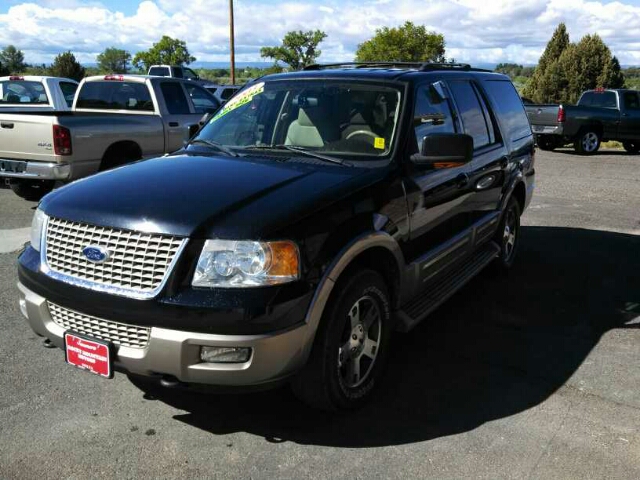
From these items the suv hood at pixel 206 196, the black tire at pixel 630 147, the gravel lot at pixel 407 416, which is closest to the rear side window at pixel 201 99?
the gravel lot at pixel 407 416

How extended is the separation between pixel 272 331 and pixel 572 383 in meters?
2.15

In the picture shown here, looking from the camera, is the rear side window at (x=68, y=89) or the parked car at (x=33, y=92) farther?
the rear side window at (x=68, y=89)

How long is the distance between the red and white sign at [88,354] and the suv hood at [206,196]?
22.6 inches

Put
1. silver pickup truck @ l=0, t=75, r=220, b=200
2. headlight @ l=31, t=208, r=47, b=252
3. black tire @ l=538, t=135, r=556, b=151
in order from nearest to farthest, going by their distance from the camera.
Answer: headlight @ l=31, t=208, r=47, b=252, silver pickup truck @ l=0, t=75, r=220, b=200, black tire @ l=538, t=135, r=556, b=151

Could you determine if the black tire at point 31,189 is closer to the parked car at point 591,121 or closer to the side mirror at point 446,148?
the side mirror at point 446,148

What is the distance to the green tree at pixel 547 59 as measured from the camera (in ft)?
140

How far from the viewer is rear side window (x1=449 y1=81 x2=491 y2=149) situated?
4.88 metres

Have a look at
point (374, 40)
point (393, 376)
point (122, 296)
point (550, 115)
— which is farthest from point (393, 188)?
point (374, 40)

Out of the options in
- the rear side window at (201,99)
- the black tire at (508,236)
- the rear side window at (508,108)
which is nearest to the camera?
the rear side window at (508,108)

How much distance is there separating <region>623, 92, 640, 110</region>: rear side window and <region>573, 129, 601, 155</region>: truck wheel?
1.23 metres

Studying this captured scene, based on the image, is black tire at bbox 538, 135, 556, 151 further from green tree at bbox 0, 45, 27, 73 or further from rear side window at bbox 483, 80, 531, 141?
green tree at bbox 0, 45, 27, 73

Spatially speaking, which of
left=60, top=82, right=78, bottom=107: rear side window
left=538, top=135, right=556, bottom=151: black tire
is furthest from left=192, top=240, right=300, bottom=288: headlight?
left=538, top=135, right=556, bottom=151: black tire

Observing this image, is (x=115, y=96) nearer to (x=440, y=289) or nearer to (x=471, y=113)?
(x=471, y=113)

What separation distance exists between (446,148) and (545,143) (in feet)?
53.0
